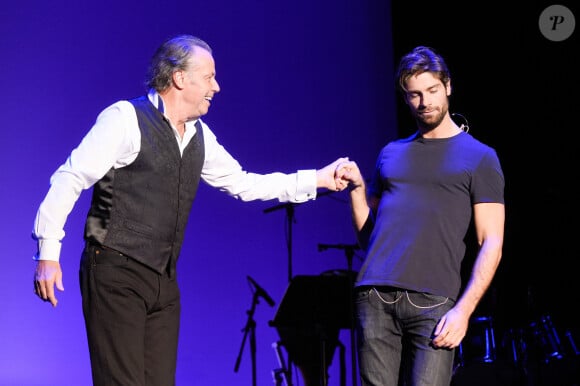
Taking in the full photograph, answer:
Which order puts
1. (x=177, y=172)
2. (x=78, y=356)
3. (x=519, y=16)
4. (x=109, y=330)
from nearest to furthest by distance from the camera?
(x=109, y=330) → (x=177, y=172) → (x=78, y=356) → (x=519, y=16)

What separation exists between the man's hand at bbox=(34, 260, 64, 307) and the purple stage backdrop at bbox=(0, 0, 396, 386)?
2908 mm

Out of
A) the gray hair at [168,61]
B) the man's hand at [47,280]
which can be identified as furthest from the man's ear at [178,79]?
the man's hand at [47,280]

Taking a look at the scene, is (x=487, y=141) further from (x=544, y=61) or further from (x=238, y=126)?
(x=238, y=126)

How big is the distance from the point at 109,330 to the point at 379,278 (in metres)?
0.88

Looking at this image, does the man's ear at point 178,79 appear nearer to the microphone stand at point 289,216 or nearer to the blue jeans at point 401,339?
the blue jeans at point 401,339

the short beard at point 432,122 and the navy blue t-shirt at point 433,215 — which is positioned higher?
the short beard at point 432,122

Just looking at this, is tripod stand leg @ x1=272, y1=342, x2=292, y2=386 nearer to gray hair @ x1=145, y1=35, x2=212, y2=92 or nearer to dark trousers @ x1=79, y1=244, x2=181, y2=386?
dark trousers @ x1=79, y1=244, x2=181, y2=386

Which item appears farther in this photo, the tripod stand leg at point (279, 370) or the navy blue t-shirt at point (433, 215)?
the tripod stand leg at point (279, 370)

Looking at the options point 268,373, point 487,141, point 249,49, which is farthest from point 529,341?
point 249,49

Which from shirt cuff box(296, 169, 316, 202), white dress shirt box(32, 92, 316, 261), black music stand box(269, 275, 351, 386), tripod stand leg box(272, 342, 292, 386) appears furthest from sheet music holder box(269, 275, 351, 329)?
white dress shirt box(32, 92, 316, 261)

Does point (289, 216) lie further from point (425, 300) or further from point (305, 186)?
point (425, 300)

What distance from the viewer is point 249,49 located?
5867 millimetres

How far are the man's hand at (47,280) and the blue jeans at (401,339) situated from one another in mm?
980

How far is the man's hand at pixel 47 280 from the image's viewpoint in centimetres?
237
